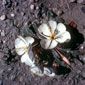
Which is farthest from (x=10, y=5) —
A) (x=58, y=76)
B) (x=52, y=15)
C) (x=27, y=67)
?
(x=58, y=76)

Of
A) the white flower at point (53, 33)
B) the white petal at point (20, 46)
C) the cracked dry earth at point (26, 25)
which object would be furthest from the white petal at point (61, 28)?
the white petal at point (20, 46)

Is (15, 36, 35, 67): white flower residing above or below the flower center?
below

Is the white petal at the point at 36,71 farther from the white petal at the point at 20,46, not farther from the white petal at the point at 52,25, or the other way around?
the white petal at the point at 52,25

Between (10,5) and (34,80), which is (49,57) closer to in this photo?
(34,80)

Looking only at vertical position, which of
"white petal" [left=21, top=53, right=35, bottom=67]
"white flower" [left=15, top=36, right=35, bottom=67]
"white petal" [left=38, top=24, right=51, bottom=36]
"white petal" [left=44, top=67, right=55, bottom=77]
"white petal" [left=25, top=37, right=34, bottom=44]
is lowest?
"white petal" [left=44, top=67, right=55, bottom=77]

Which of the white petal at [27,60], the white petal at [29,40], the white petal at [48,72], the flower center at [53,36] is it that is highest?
the flower center at [53,36]

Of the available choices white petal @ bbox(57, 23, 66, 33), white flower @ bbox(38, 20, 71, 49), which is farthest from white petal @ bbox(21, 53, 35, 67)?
white petal @ bbox(57, 23, 66, 33)

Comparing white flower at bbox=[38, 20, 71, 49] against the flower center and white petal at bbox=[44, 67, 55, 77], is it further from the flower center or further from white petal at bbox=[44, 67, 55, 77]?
white petal at bbox=[44, 67, 55, 77]
